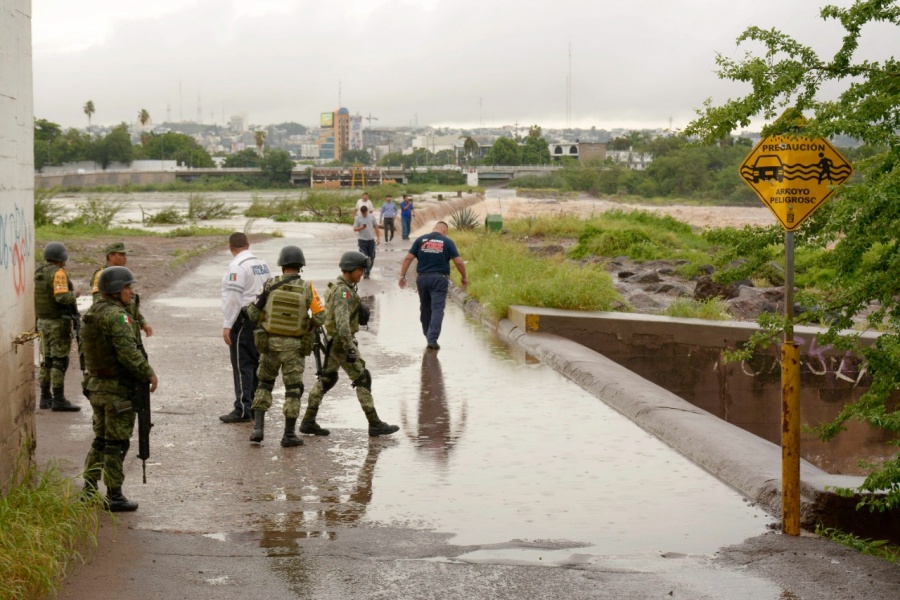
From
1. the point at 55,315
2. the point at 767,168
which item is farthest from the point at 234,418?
the point at 767,168

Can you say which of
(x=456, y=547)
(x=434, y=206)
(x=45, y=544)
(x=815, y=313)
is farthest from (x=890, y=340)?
(x=434, y=206)

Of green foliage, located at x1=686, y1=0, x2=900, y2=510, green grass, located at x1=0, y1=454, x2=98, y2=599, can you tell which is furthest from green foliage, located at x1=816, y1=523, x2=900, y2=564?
green grass, located at x1=0, y1=454, x2=98, y2=599

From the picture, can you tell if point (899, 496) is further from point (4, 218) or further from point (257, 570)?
point (4, 218)

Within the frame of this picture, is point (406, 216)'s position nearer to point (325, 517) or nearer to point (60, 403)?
point (60, 403)

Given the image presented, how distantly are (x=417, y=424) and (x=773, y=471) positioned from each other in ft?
12.7

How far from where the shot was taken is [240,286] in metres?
11.5

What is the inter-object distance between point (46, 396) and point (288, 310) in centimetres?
352

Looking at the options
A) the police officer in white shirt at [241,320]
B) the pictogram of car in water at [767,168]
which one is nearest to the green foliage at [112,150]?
the police officer in white shirt at [241,320]

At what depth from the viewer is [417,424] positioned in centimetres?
1184

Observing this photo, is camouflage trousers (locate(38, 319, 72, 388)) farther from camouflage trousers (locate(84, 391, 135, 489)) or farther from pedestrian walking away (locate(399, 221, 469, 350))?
pedestrian walking away (locate(399, 221, 469, 350))

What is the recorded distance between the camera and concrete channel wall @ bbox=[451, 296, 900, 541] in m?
9.48

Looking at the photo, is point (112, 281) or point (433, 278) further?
point (433, 278)

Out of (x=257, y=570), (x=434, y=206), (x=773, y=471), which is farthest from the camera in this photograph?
(x=434, y=206)

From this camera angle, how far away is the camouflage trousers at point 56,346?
11906 millimetres
